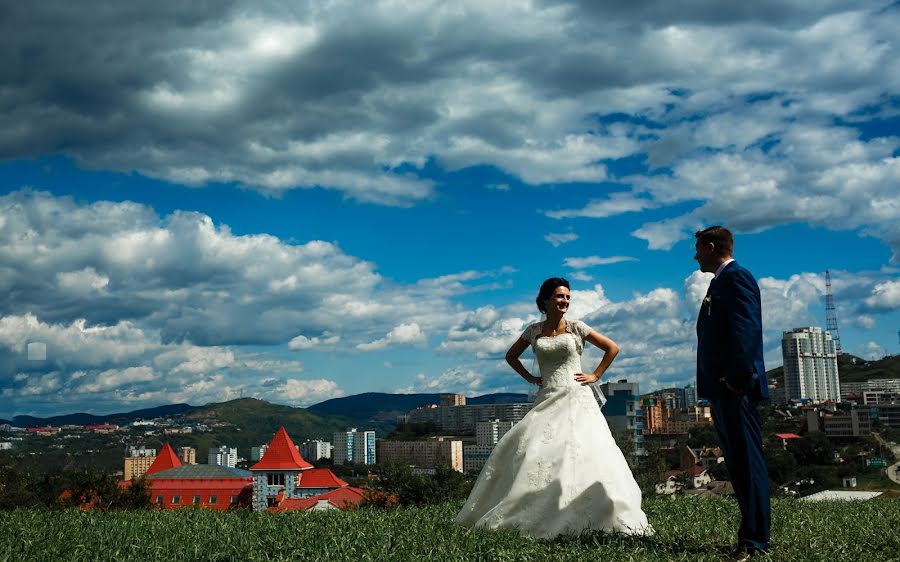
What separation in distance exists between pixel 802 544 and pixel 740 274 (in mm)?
2548

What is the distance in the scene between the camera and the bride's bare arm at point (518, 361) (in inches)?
344

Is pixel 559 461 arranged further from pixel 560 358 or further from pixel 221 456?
pixel 221 456

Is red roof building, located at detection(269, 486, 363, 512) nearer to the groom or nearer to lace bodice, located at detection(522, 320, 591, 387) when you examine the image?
lace bodice, located at detection(522, 320, 591, 387)

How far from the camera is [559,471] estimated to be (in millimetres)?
7395

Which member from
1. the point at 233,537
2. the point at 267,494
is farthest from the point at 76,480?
the point at 267,494

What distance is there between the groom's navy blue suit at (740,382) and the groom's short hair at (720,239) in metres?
0.19

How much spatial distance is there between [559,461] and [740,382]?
2.14 m

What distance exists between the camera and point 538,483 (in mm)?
7406

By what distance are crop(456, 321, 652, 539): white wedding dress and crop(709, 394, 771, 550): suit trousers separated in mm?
1184

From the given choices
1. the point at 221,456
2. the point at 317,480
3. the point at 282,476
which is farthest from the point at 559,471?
the point at 221,456

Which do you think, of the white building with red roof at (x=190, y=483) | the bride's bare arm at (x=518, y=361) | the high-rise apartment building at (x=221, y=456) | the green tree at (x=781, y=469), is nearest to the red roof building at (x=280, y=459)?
the white building with red roof at (x=190, y=483)

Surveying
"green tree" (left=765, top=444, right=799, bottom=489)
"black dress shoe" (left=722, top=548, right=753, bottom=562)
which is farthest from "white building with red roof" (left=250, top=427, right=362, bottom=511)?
"black dress shoe" (left=722, top=548, right=753, bottom=562)

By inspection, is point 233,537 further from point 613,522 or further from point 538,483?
point 613,522

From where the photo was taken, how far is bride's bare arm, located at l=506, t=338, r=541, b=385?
28.7 ft
